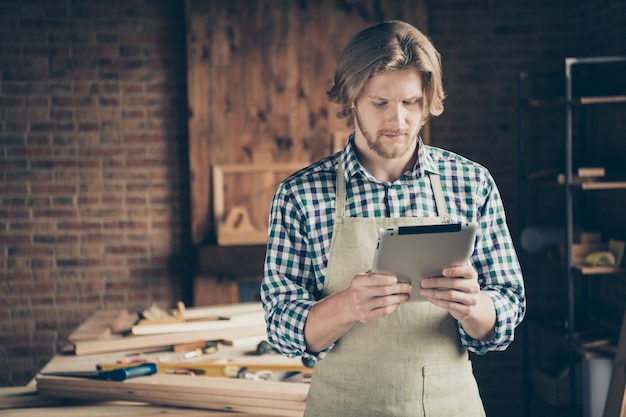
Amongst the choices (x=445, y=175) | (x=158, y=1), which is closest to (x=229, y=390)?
(x=445, y=175)

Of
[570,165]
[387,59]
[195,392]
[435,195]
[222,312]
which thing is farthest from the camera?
[570,165]

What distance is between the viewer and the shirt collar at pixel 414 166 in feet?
6.09

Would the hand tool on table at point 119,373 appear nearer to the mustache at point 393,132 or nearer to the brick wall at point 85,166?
the mustache at point 393,132

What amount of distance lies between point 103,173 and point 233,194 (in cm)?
83

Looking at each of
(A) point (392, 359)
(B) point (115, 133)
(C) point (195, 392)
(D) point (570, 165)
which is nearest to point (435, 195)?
(A) point (392, 359)

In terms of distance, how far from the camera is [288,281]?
179 cm

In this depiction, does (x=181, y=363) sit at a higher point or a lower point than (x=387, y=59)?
lower

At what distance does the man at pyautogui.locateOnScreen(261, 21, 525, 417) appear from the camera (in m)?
1.78

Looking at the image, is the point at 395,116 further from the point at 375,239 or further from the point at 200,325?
the point at 200,325

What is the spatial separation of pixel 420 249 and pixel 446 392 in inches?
17.6

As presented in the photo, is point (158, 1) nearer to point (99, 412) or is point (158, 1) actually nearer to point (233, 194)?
point (233, 194)

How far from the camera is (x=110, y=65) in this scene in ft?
15.3

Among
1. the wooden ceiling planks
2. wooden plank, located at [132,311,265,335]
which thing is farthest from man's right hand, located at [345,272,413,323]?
the wooden ceiling planks

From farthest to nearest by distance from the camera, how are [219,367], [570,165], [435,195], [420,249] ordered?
1. [570,165]
2. [219,367]
3. [435,195]
4. [420,249]
